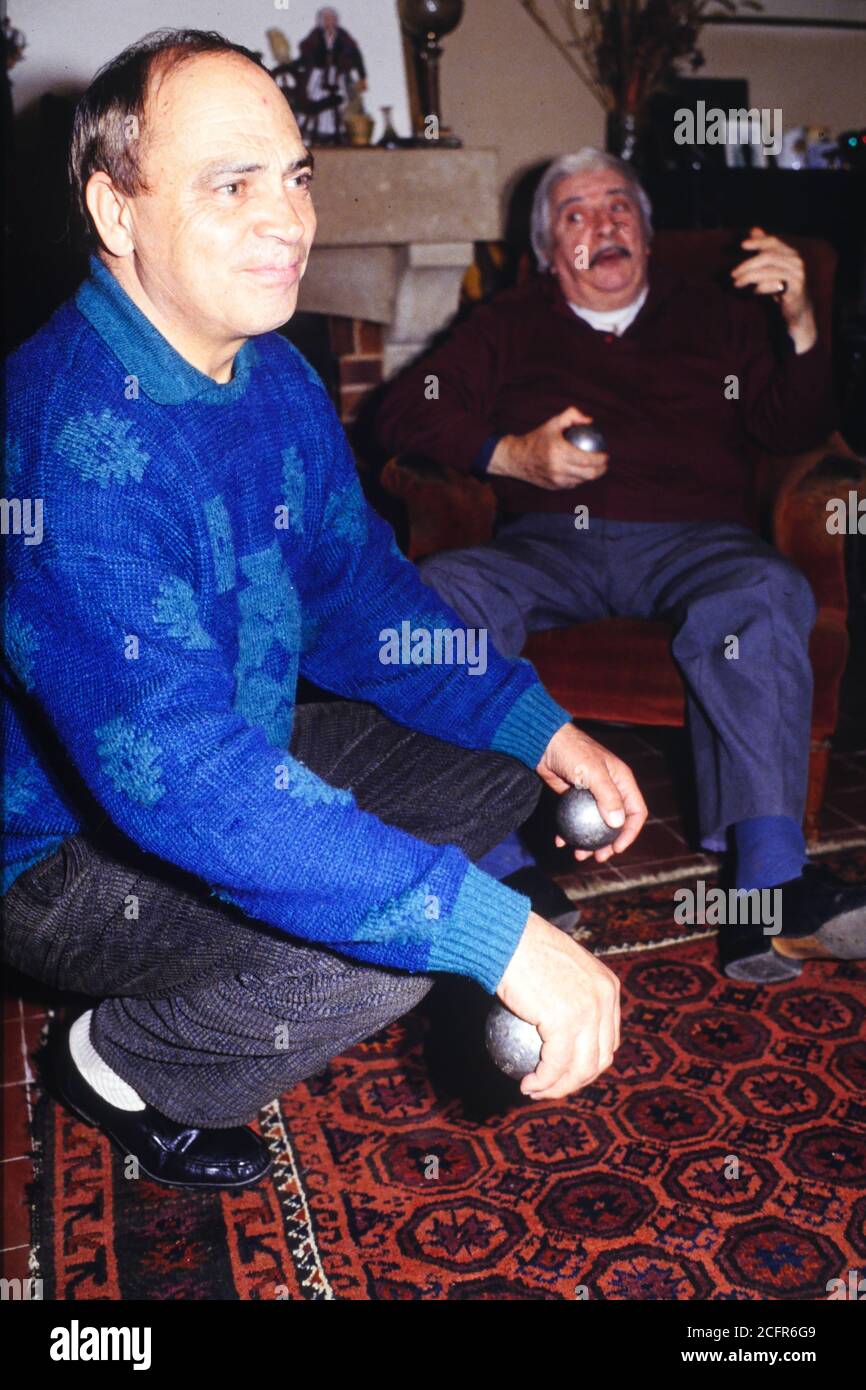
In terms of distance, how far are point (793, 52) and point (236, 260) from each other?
153 inches

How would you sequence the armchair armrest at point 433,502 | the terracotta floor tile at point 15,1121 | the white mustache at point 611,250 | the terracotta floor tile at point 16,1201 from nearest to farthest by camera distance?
the terracotta floor tile at point 16,1201
the terracotta floor tile at point 15,1121
the armchair armrest at point 433,502
the white mustache at point 611,250

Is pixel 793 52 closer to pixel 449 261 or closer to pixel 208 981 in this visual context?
pixel 449 261

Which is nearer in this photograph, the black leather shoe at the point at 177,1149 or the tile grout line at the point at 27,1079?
the black leather shoe at the point at 177,1149

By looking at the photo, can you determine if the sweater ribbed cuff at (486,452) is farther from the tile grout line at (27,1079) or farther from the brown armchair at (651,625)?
the tile grout line at (27,1079)

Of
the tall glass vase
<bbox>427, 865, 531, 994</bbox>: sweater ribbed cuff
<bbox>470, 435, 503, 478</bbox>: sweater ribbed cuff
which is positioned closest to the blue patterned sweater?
<bbox>427, 865, 531, 994</bbox>: sweater ribbed cuff

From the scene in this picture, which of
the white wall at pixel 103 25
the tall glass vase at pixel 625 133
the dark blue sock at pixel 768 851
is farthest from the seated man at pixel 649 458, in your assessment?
the tall glass vase at pixel 625 133

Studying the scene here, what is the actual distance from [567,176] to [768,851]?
1471 mm

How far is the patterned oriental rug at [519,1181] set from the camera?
119 cm

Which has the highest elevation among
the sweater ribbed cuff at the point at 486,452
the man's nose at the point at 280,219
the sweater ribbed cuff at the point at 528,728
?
the man's nose at the point at 280,219

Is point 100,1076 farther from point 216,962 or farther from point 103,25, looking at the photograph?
point 103,25

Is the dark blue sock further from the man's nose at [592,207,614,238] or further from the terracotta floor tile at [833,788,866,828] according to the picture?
the man's nose at [592,207,614,238]

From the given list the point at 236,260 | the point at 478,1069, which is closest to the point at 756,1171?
the point at 478,1069

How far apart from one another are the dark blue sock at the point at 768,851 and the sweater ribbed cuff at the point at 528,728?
0.53 metres

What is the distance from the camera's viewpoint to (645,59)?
3678 millimetres
